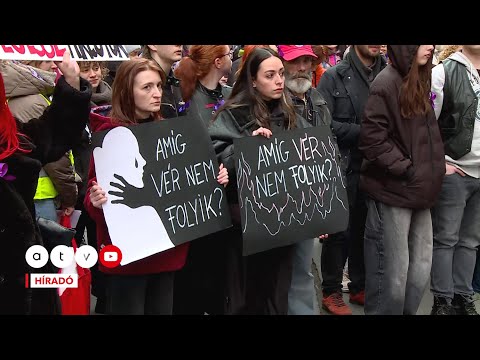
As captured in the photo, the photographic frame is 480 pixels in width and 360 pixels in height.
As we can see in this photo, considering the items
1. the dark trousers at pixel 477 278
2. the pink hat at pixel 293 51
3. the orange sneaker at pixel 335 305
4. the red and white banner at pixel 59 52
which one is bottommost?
the orange sneaker at pixel 335 305

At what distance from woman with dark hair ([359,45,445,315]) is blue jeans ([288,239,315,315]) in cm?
41

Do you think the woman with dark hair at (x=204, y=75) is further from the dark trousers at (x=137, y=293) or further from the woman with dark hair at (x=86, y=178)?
the dark trousers at (x=137, y=293)

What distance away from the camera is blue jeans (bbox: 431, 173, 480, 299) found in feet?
15.0

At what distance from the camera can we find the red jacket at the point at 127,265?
357 centimetres

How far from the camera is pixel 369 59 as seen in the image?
492cm

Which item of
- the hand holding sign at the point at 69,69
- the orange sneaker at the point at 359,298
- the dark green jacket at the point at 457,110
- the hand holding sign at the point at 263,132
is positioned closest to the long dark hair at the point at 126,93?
the hand holding sign at the point at 69,69

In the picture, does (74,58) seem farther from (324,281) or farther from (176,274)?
(324,281)

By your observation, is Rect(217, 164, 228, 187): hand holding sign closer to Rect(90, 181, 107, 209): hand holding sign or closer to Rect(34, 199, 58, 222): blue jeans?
Rect(90, 181, 107, 209): hand holding sign

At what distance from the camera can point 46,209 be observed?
13.7 feet

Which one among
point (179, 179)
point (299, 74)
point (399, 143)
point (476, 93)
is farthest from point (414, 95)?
point (179, 179)

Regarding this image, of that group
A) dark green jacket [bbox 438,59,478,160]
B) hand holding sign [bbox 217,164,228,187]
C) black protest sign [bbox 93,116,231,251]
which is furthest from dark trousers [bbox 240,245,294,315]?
dark green jacket [bbox 438,59,478,160]

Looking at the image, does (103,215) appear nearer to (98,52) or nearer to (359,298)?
(98,52)

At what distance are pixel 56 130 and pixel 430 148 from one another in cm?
207
